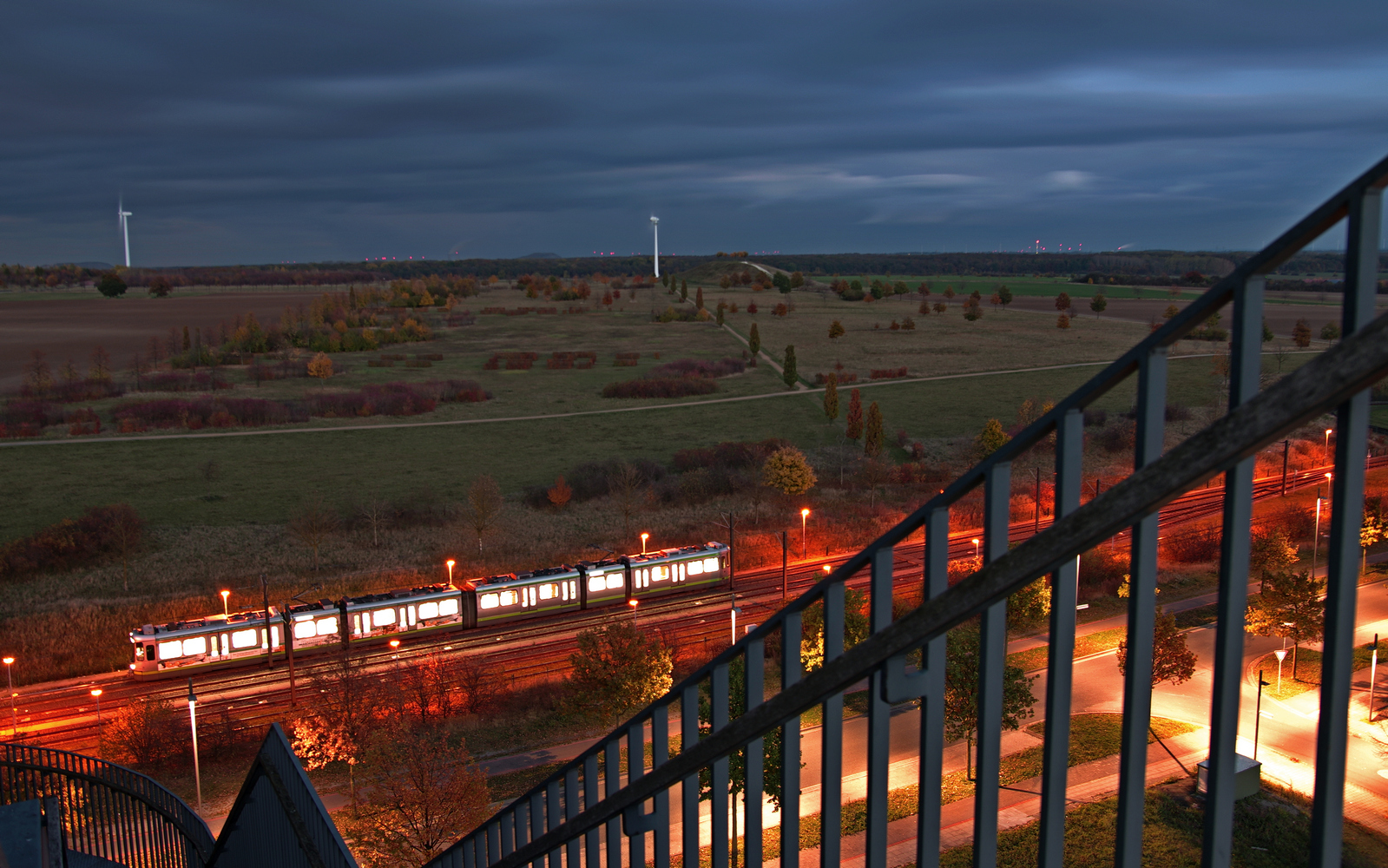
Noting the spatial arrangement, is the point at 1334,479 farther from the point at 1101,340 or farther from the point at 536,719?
the point at 1101,340

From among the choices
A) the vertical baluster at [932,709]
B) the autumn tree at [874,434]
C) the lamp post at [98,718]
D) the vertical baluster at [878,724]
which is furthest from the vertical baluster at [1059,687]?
the autumn tree at [874,434]

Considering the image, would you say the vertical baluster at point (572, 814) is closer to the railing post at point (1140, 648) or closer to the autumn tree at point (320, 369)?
the railing post at point (1140, 648)

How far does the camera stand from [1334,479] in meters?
2.11

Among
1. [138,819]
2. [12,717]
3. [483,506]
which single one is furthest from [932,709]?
[483,506]

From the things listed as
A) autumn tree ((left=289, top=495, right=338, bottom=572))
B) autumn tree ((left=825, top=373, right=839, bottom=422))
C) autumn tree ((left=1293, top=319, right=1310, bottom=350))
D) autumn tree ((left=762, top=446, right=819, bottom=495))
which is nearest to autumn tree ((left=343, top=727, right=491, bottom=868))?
autumn tree ((left=289, top=495, right=338, bottom=572))

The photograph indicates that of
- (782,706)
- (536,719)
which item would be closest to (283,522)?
(536,719)

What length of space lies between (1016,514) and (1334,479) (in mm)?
43080

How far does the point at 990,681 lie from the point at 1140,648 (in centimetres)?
45

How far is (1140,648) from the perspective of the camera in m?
2.48

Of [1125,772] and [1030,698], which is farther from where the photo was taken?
[1030,698]

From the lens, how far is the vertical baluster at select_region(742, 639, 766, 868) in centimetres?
360

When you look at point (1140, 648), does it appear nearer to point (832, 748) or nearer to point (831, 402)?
point (832, 748)

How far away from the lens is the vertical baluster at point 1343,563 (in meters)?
2.03

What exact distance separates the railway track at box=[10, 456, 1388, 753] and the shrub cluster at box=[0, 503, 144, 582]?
1387cm
